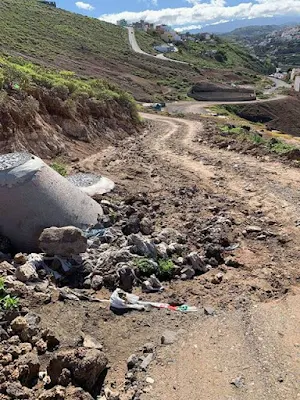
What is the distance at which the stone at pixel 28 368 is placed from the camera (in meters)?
4.58

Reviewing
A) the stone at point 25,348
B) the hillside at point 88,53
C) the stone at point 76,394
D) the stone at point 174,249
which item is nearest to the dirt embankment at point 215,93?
the hillside at point 88,53

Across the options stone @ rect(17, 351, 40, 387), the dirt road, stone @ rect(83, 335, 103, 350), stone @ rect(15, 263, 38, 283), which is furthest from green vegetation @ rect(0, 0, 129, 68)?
stone @ rect(17, 351, 40, 387)

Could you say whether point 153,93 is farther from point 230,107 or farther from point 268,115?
point 268,115

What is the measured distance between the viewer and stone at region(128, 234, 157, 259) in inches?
299

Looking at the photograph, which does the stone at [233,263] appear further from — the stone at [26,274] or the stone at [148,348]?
the stone at [26,274]

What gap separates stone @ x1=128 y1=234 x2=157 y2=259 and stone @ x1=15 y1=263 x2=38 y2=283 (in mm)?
1746

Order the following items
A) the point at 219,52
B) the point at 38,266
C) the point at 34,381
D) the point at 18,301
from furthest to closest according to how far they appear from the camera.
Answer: the point at 219,52, the point at 38,266, the point at 18,301, the point at 34,381

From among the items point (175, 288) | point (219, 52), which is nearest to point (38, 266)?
point (175, 288)

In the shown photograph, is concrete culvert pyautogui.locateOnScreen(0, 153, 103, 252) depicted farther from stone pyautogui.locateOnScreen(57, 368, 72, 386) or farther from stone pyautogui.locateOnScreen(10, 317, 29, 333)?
stone pyautogui.locateOnScreen(57, 368, 72, 386)

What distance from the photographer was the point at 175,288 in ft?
23.0

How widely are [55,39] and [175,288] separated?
203 feet

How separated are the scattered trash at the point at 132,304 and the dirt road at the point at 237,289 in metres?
0.26

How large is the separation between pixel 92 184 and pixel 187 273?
4284mm

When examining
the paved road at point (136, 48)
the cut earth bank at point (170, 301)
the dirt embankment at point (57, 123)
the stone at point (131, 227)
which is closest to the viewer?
the cut earth bank at point (170, 301)
